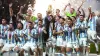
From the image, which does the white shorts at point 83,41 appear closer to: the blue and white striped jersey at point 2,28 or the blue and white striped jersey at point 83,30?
the blue and white striped jersey at point 83,30

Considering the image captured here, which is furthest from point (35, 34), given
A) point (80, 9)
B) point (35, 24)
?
point (80, 9)

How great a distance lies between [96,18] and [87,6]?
1.09 ft

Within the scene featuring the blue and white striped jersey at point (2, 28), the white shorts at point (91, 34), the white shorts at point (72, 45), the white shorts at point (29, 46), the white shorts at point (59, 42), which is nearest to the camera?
the white shorts at point (91, 34)

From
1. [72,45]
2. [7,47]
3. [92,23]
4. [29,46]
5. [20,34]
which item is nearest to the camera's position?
[92,23]

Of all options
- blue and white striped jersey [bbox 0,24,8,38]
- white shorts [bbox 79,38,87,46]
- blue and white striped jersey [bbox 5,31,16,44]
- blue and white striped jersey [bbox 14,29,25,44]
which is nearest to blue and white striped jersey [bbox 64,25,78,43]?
white shorts [bbox 79,38,87,46]

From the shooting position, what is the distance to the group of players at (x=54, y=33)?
6098 millimetres

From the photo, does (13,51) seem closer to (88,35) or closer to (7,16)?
(7,16)

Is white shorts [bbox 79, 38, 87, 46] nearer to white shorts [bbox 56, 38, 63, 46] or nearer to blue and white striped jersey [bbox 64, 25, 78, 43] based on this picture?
blue and white striped jersey [bbox 64, 25, 78, 43]

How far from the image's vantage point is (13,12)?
259 inches

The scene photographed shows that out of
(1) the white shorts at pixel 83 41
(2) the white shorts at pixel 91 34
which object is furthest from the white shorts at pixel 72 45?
(2) the white shorts at pixel 91 34

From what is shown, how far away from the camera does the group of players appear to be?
6098 mm

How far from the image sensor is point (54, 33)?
20.6 feet

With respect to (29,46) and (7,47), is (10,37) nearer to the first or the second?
(7,47)

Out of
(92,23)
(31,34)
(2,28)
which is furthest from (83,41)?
(2,28)
